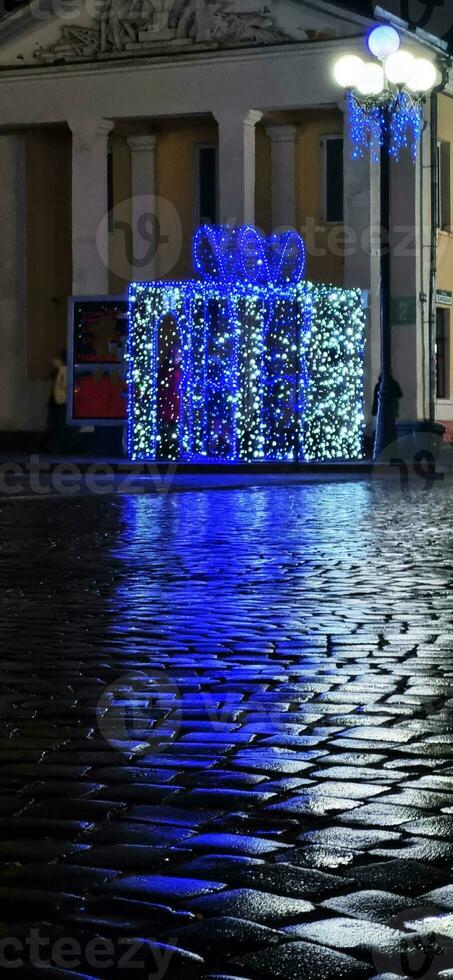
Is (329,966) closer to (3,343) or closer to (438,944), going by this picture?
(438,944)

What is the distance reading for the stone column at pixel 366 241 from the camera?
3806 centimetres

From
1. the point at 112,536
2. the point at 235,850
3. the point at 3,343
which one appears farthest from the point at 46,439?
the point at 235,850

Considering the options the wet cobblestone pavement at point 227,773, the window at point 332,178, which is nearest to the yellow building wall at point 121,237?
the window at point 332,178

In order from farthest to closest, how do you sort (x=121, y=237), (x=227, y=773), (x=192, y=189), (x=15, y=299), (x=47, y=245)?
(x=47, y=245) → (x=15, y=299) → (x=121, y=237) → (x=192, y=189) → (x=227, y=773)

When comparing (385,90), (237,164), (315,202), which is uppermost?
(237,164)

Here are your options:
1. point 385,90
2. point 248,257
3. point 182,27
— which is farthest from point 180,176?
point 385,90

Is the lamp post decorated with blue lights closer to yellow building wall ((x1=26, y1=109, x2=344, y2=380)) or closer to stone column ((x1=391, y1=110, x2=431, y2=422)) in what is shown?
stone column ((x1=391, y1=110, x2=431, y2=422))

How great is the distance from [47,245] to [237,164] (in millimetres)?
6246

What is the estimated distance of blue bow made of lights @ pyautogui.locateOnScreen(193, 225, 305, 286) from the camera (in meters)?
30.8

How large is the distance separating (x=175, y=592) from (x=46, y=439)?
25.5 metres

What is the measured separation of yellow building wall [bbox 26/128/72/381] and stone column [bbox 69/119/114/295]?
7.20 ft

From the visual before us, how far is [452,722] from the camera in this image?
19.0 ft

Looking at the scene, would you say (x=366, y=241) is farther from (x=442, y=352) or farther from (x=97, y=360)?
(x=97, y=360)

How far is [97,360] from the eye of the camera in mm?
32062
